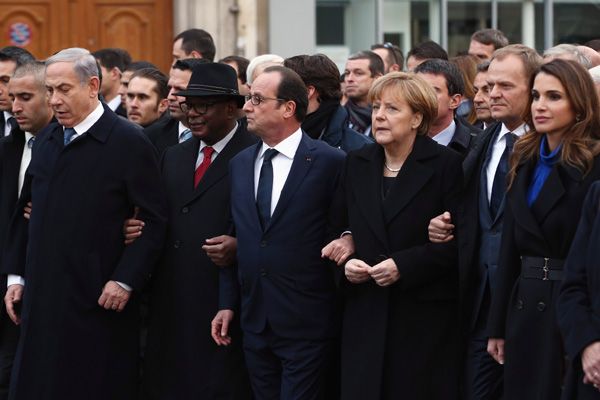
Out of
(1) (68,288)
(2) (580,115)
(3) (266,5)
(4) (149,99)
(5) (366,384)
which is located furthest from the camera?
(3) (266,5)

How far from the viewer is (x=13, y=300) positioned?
780 centimetres

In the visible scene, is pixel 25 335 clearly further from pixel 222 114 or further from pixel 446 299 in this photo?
pixel 446 299

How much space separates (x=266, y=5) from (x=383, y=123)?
26.8ft

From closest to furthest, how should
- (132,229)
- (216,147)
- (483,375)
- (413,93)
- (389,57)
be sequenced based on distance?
(483,375)
(413,93)
(132,229)
(216,147)
(389,57)

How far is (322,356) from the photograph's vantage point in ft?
23.2

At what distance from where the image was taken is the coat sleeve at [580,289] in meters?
5.66

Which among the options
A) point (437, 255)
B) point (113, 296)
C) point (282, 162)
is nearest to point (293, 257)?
point (282, 162)

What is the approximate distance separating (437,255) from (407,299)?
11.1 inches

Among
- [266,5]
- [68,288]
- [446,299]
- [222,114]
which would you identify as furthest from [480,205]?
[266,5]

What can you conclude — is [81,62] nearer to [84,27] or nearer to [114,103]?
[114,103]

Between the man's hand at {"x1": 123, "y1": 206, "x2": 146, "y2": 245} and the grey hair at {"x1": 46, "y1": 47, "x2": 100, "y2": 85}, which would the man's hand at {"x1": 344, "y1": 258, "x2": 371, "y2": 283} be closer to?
the man's hand at {"x1": 123, "y1": 206, "x2": 146, "y2": 245}

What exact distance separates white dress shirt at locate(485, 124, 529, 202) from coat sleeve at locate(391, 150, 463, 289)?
0.15 m

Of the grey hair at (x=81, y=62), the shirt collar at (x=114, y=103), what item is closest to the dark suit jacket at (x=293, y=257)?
the grey hair at (x=81, y=62)

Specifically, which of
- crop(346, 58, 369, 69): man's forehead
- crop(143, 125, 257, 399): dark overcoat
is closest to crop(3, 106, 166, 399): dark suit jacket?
crop(143, 125, 257, 399): dark overcoat
